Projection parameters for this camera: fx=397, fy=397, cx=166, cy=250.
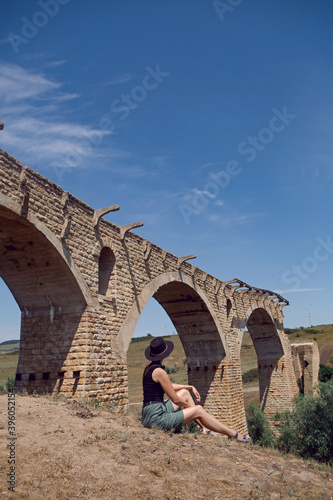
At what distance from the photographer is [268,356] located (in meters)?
24.3

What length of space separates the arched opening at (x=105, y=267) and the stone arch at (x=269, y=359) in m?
13.9

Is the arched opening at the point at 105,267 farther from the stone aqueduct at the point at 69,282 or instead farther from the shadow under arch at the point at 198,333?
the shadow under arch at the point at 198,333

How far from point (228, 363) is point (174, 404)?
34.7 ft

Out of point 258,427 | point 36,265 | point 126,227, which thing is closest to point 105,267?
point 126,227

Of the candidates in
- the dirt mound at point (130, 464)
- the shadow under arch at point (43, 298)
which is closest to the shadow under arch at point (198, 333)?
the shadow under arch at point (43, 298)

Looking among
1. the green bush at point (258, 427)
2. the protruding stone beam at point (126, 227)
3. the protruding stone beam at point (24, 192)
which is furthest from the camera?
the green bush at point (258, 427)

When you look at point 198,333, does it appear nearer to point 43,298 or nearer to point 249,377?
point 43,298

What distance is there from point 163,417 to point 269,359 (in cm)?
1947

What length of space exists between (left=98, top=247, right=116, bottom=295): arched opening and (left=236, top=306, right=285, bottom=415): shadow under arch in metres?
A: 14.1

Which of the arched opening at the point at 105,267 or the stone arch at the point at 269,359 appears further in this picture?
the stone arch at the point at 269,359

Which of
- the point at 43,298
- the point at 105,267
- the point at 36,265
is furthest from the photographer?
the point at 105,267

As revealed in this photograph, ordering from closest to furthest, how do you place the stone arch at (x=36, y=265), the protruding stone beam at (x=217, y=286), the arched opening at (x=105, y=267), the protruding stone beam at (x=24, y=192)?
the protruding stone beam at (x=24, y=192) → the stone arch at (x=36, y=265) → the arched opening at (x=105, y=267) → the protruding stone beam at (x=217, y=286)

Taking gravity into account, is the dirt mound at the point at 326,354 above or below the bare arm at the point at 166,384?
above

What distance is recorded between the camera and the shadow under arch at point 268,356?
22969 millimetres
